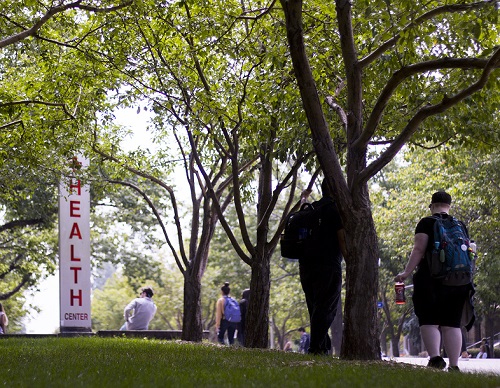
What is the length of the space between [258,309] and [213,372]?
7.69 m

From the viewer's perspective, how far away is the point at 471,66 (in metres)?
10.1

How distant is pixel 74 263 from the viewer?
25.3 metres

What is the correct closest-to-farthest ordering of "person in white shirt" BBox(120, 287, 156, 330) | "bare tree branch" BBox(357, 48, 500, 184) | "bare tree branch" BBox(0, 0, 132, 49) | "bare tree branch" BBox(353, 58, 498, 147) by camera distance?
1. "bare tree branch" BBox(357, 48, 500, 184)
2. "bare tree branch" BBox(353, 58, 498, 147)
3. "bare tree branch" BBox(0, 0, 132, 49)
4. "person in white shirt" BBox(120, 287, 156, 330)

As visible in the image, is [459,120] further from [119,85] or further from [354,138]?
[119,85]

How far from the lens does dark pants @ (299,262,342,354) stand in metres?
11.3

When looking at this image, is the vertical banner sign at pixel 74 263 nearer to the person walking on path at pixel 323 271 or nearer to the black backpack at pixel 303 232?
the black backpack at pixel 303 232

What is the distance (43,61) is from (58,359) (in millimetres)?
7307

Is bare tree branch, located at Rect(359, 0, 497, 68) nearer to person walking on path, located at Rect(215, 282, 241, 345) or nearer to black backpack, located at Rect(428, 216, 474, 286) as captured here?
black backpack, located at Rect(428, 216, 474, 286)

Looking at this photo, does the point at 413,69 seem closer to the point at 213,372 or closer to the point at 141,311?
the point at 213,372

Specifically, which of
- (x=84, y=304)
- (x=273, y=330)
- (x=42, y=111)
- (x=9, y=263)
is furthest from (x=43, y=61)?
(x=273, y=330)

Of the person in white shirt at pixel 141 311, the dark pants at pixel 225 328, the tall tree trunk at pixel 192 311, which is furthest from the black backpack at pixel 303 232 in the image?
the person in white shirt at pixel 141 311

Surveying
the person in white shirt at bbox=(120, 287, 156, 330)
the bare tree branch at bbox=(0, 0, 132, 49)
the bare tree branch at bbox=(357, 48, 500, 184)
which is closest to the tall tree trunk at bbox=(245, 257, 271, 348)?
the bare tree branch at bbox=(0, 0, 132, 49)

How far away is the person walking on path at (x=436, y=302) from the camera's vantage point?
979cm

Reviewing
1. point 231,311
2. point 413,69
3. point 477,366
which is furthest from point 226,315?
point 413,69
